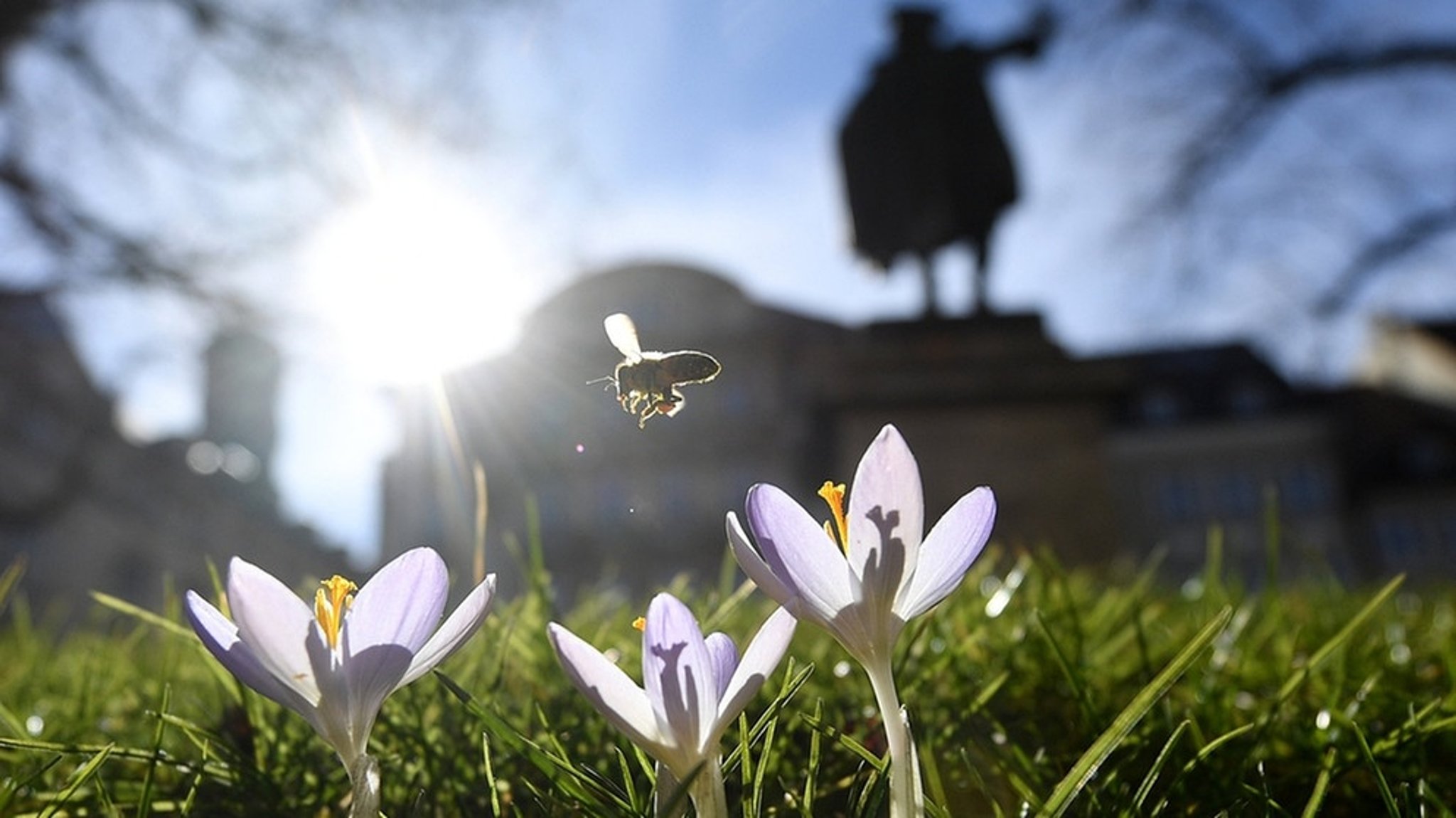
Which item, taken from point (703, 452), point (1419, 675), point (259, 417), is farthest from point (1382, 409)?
point (259, 417)

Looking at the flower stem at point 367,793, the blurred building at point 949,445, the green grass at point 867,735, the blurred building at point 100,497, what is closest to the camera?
the flower stem at point 367,793

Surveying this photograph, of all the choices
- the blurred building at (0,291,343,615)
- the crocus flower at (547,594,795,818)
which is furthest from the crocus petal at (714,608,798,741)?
the blurred building at (0,291,343,615)

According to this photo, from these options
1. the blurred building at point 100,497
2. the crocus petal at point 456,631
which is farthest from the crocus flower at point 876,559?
the blurred building at point 100,497

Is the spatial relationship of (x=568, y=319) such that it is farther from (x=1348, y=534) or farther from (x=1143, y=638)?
(x=1348, y=534)

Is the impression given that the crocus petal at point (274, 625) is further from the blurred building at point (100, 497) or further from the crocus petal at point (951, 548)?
the blurred building at point (100, 497)

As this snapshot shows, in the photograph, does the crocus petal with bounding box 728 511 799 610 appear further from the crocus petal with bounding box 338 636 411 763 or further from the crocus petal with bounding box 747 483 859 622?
the crocus petal with bounding box 338 636 411 763

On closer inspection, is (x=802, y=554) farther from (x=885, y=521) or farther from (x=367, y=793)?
(x=367, y=793)
